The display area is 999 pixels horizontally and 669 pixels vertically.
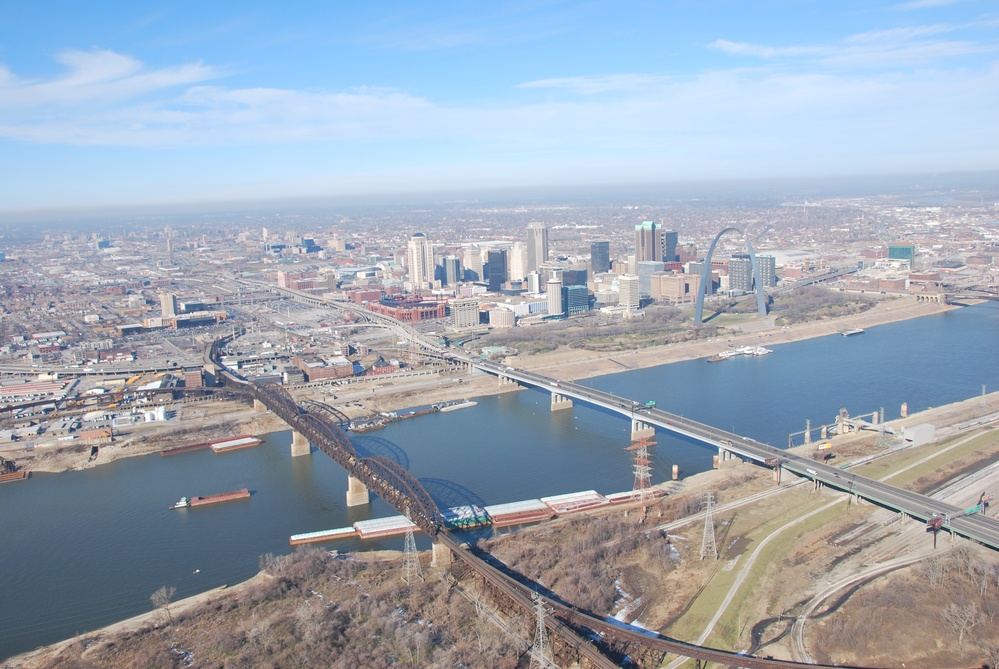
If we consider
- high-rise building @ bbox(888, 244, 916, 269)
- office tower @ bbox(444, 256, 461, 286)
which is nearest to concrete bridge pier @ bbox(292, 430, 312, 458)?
Result: office tower @ bbox(444, 256, 461, 286)

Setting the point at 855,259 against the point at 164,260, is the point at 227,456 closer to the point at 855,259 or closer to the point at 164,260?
the point at 855,259

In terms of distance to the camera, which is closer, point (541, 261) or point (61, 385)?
point (61, 385)

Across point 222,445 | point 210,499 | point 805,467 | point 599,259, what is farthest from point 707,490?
point 599,259

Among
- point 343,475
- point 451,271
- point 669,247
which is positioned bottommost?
point 343,475

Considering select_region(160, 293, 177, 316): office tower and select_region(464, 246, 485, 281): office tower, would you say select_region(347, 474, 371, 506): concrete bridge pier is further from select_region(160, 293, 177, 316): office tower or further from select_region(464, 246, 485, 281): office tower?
select_region(464, 246, 485, 281): office tower

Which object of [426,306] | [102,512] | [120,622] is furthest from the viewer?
[426,306]

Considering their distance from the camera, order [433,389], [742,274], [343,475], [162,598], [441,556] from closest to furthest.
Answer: [162,598], [441,556], [343,475], [433,389], [742,274]

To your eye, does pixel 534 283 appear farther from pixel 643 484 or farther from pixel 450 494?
pixel 643 484

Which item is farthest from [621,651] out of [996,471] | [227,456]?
[227,456]
